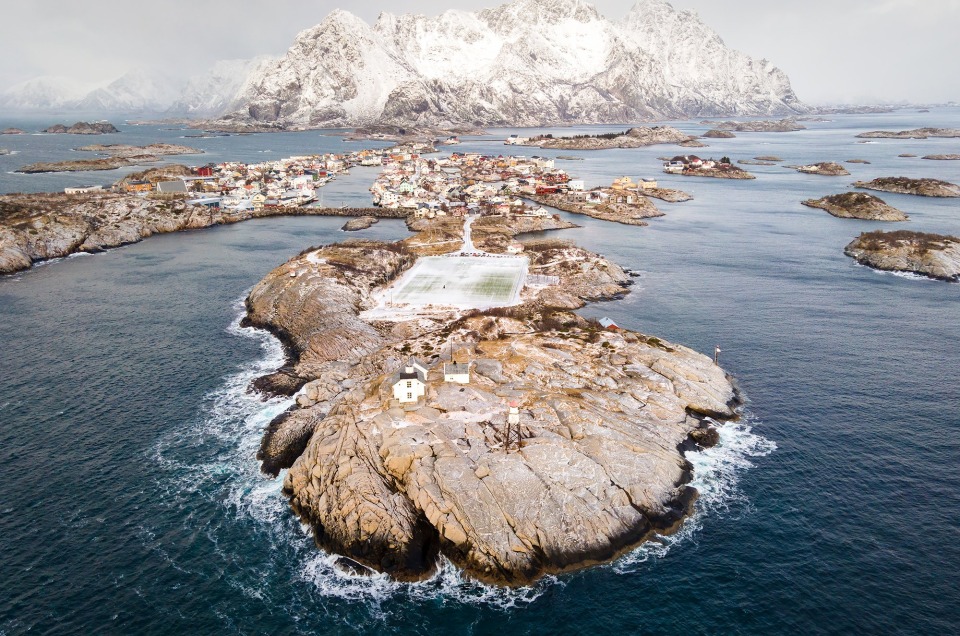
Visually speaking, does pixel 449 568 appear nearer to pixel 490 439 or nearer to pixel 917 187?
pixel 490 439

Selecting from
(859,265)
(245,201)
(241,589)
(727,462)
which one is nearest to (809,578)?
(727,462)

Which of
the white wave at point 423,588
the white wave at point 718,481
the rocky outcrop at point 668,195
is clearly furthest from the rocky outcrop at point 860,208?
the white wave at point 423,588

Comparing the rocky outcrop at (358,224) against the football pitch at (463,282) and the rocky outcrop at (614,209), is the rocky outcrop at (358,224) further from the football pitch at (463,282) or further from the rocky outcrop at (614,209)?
the rocky outcrop at (614,209)

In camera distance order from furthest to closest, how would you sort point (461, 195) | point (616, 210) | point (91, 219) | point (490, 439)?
point (461, 195) → point (616, 210) → point (91, 219) → point (490, 439)

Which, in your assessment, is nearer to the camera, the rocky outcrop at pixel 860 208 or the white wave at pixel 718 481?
the white wave at pixel 718 481

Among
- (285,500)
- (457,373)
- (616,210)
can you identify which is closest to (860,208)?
(616,210)

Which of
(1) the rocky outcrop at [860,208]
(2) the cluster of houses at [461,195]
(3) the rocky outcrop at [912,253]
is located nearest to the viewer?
(3) the rocky outcrop at [912,253]
